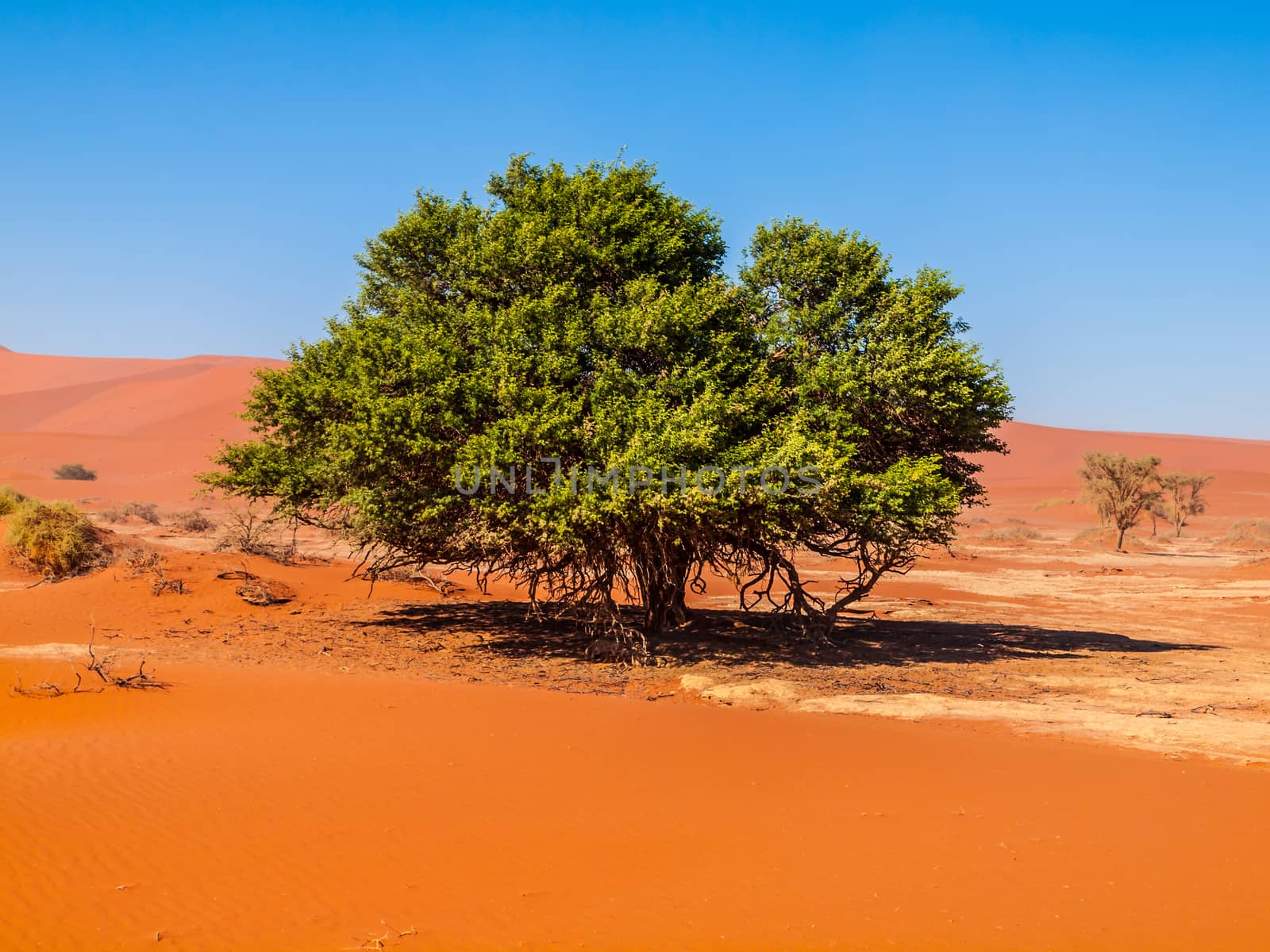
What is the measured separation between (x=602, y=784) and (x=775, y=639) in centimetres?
1045

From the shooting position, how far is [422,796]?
26.7 feet

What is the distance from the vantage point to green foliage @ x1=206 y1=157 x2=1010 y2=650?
14320 millimetres

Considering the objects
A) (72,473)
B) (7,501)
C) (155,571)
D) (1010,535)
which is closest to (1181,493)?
(1010,535)

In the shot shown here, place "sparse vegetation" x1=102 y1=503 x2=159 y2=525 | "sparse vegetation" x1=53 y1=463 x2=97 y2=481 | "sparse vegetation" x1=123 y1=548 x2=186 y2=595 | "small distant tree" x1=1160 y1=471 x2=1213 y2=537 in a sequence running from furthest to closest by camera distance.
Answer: "sparse vegetation" x1=53 y1=463 x2=97 y2=481, "small distant tree" x1=1160 y1=471 x2=1213 y2=537, "sparse vegetation" x1=102 y1=503 x2=159 y2=525, "sparse vegetation" x1=123 y1=548 x2=186 y2=595

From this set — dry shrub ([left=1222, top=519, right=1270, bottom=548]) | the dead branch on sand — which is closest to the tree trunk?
the dead branch on sand

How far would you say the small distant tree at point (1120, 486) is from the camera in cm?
4938

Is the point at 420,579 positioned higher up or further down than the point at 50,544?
further down

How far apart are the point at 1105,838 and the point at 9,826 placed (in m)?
8.80

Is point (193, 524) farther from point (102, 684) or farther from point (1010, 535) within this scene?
point (1010, 535)

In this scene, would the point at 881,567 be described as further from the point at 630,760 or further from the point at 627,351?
the point at 630,760

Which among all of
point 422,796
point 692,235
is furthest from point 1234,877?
point 692,235

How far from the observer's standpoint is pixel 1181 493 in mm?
57500

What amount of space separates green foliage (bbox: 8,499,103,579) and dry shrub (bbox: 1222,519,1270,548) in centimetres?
5557

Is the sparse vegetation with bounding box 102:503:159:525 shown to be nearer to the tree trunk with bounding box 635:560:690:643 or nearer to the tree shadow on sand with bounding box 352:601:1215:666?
the tree shadow on sand with bounding box 352:601:1215:666
